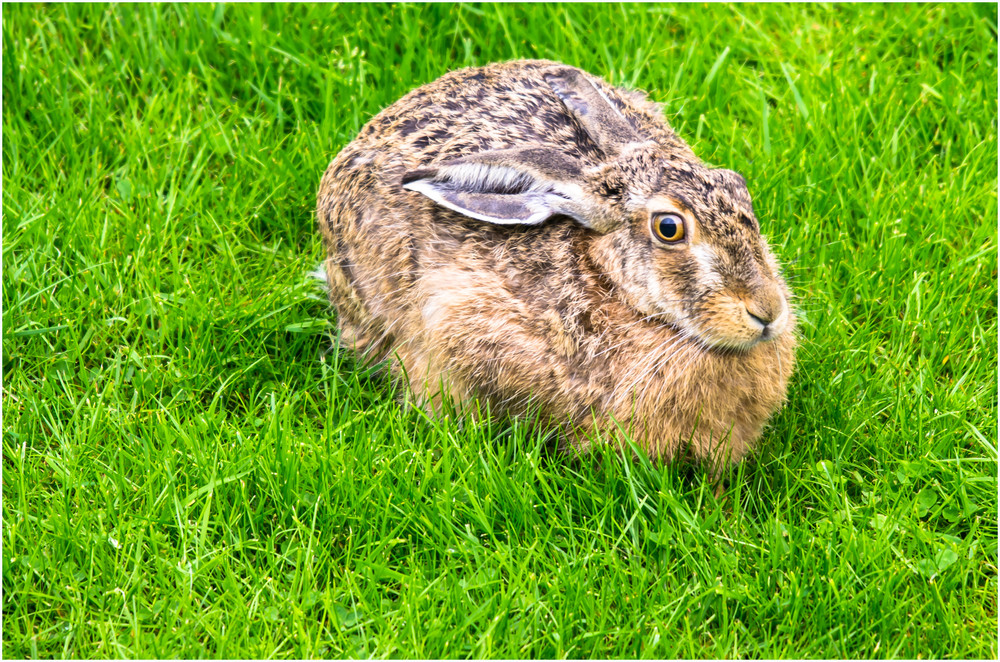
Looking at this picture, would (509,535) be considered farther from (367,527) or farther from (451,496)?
(367,527)

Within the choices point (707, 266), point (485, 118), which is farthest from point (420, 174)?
point (707, 266)

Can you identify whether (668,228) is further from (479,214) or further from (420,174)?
(420,174)

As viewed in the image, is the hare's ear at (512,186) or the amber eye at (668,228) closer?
the amber eye at (668,228)

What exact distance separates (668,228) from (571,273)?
40cm

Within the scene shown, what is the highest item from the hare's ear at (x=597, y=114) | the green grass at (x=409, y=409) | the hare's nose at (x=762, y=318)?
the hare's ear at (x=597, y=114)

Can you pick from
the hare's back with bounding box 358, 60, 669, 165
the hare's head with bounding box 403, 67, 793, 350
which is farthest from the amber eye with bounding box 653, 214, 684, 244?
the hare's back with bounding box 358, 60, 669, 165

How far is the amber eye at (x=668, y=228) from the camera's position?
3.64m

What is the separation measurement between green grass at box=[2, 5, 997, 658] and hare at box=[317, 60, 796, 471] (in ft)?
0.65

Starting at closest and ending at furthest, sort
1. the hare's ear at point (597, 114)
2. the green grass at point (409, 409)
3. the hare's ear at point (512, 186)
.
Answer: the green grass at point (409, 409), the hare's ear at point (512, 186), the hare's ear at point (597, 114)

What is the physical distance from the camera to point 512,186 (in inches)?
153

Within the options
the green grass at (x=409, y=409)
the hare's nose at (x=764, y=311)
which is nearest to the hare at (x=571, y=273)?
the hare's nose at (x=764, y=311)

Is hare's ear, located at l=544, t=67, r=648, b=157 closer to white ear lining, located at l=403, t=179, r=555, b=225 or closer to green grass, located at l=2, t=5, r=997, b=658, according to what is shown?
white ear lining, located at l=403, t=179, r=555, b=225

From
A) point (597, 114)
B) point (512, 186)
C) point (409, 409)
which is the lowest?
point (409, 409)

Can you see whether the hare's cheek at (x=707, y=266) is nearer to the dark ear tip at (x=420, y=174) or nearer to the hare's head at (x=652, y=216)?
the hare's head at (x=652, y=216)
